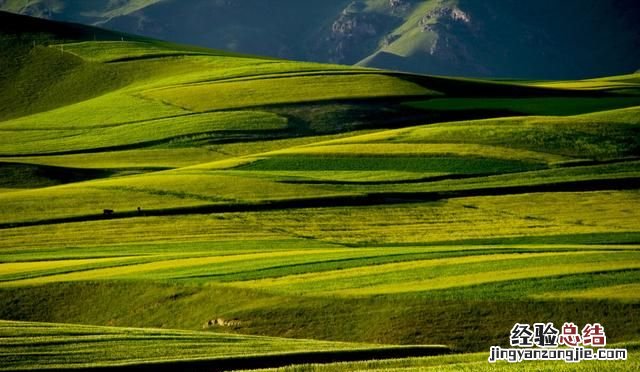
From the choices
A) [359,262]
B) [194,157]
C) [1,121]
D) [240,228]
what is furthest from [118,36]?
[359,262]

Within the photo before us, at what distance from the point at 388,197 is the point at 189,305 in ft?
89.4

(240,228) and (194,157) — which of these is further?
(194,157)

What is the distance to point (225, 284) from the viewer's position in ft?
146

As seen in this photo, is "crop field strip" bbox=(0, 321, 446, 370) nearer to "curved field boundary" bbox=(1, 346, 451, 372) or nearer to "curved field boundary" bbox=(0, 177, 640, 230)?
"curved field boundary" bbox=(1, 346, 451, 372)

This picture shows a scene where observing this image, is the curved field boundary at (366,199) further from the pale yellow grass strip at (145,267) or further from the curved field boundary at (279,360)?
the curved field boundary at (279,360)

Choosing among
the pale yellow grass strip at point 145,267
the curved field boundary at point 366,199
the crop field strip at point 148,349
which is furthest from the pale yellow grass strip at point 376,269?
the curved field boundary at point 366,199

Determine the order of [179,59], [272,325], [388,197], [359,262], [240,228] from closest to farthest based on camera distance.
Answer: [272,325], [359,262], [240,228], [388,197], [179,59]

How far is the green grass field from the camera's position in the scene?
119 feet

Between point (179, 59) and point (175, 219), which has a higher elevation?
point (179, 59)

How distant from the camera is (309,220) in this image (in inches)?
2486

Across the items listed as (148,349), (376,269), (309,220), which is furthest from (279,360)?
(309,220)

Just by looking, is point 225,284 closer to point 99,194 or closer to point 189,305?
point 189,305

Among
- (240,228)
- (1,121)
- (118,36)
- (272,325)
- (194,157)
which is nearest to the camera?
(272,325)

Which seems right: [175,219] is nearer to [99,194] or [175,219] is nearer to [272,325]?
[99,194]
